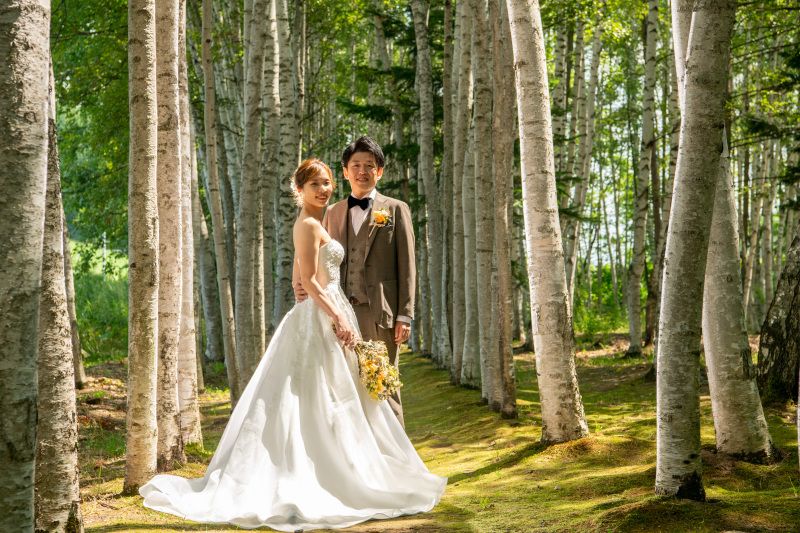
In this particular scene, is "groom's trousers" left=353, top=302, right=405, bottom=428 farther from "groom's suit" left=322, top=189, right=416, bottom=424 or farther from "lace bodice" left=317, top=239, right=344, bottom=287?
"lace bodice" left=317, top=239, right=344, bottom=287

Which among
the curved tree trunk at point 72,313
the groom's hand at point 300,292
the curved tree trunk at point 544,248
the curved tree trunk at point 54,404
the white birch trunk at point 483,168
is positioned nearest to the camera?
the curved tree trunk at point 54,404

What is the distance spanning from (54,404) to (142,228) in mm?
1522

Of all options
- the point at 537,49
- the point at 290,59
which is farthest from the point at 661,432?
the point at 290,59

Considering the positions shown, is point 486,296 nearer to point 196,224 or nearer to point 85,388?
point 196,224

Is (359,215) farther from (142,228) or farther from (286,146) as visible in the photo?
(286,146)

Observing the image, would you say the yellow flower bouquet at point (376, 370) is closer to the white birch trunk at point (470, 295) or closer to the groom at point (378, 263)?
the groom at point (378, 263)

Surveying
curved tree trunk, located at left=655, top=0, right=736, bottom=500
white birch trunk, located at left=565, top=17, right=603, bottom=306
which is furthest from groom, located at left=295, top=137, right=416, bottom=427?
white birch trunk, located at left=565, top=17, right=603, bottom=306

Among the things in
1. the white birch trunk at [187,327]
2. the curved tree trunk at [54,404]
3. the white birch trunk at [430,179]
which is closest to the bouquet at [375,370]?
the curved tree trunk at [54,404]

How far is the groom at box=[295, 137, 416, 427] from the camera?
448 cm

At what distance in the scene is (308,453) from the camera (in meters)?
3.87

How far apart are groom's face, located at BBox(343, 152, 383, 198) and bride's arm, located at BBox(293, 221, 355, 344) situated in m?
0.50

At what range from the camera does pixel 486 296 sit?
26.0 ft

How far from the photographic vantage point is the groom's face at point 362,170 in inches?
174

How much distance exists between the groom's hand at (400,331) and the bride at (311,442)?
35 centimetres
